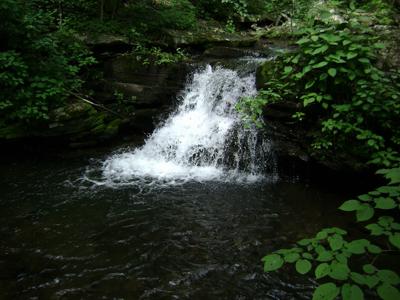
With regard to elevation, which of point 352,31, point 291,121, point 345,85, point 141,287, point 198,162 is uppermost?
point 352,31

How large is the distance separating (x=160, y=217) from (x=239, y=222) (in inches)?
46.8

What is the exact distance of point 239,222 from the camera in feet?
17.3

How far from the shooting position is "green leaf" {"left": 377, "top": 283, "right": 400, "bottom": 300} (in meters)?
1.62

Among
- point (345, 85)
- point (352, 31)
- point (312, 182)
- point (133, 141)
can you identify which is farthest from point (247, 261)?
point (133, 141)

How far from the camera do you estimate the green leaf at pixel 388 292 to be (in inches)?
63.7

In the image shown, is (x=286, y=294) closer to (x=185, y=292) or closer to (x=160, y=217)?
(x=185, y=292)

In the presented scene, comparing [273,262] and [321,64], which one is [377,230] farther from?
[321,64]

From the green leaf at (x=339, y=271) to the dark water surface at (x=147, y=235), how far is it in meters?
2.12

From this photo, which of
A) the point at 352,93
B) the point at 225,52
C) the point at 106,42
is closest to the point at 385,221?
the point at 352,93

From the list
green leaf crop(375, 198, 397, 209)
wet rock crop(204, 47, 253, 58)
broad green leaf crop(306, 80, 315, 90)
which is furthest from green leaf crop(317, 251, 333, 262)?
wet rock crop(204, 47, 253, 58)

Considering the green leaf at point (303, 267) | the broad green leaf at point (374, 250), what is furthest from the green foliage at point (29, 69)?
the broad green leaf at point (374, 250)

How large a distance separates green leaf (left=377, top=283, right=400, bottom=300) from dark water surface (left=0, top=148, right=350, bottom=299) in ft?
7.41

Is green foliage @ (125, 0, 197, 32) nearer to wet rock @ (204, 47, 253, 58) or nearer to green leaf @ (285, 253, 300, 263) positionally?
wet rock @ (204, 47, 253, 58)

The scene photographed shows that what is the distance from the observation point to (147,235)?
4832 millimetres
